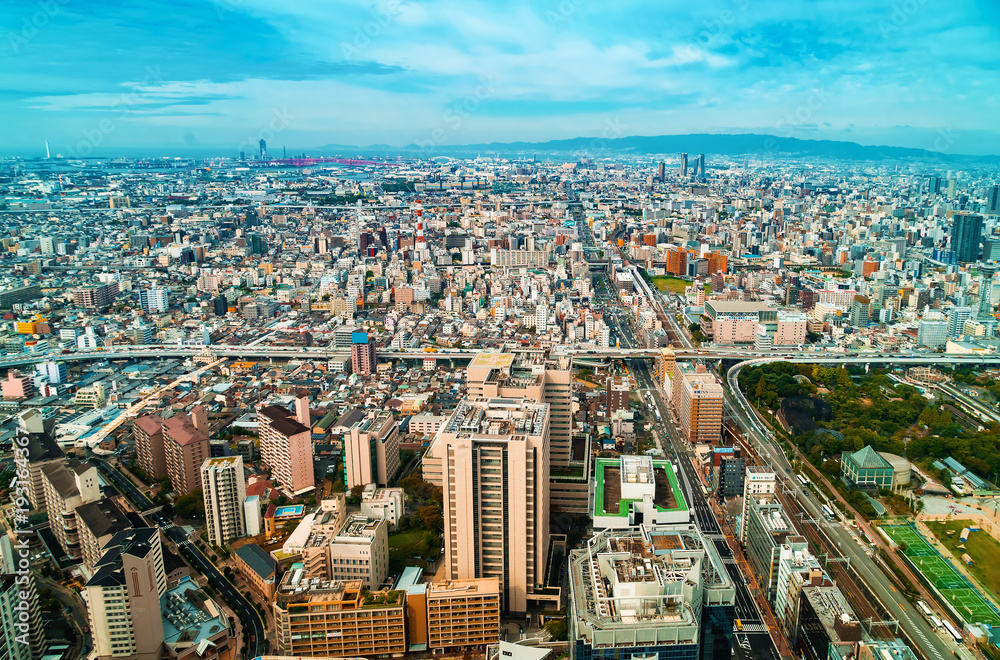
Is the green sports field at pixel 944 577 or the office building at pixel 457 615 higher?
the office building at pixel 457 615

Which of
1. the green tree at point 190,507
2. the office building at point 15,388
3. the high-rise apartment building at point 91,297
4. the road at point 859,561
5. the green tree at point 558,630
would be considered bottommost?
the road at point 859,561

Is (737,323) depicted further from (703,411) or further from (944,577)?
(944,577)

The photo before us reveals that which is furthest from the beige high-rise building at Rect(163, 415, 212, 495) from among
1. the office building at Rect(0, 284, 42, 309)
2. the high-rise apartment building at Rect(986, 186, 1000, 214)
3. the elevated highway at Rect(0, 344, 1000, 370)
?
the high-rise apartment building at Rect(986, 186, 1000, 214)

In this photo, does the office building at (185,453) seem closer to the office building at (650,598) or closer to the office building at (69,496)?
the office building at (69,496)

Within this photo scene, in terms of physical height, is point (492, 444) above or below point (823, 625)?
above

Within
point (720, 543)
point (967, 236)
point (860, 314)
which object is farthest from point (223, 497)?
point (967, 236)

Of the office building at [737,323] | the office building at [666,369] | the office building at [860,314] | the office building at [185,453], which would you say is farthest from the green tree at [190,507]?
the office building at [860,314]

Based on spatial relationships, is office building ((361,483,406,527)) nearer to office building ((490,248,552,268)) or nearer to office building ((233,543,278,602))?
office building ((233,543,278,602))
